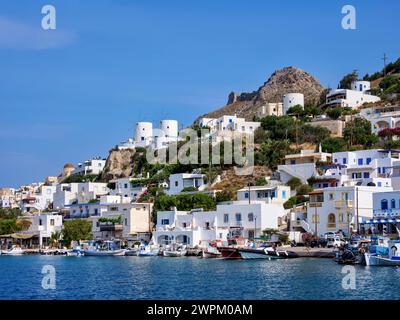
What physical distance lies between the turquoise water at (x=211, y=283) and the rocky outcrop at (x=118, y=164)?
4943 centimetres

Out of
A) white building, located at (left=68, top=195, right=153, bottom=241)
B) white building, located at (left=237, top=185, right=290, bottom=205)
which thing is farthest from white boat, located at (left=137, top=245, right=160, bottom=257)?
white building, located at (left=237, top=185, right=290, bottom=205)

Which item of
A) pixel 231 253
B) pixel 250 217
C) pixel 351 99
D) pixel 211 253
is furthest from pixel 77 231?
pixel 351 99

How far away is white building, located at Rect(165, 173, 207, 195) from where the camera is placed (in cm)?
6925

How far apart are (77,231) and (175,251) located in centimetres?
1570

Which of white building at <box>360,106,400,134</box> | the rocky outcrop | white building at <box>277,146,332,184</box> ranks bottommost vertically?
white building at <box>277,146,332,184</box>

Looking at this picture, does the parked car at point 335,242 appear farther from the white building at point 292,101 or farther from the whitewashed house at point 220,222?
the white building at point 292,101

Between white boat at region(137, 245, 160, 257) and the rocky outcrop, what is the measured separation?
31119mm

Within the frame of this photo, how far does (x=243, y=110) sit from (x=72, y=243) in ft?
182

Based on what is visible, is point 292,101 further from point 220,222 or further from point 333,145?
point 220,222

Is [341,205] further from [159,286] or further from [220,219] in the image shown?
[159,286]

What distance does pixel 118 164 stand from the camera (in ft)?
300

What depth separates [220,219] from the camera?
5653 cm

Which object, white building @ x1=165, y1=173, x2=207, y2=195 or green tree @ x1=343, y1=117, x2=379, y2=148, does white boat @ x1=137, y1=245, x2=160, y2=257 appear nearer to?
white building @ x1=165, y1=173, x2=207, y2=195

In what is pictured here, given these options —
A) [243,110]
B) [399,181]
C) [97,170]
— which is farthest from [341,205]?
[243,110]
